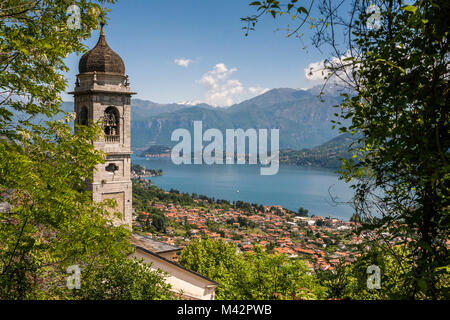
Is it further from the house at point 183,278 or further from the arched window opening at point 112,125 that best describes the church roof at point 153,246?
the arched window opening at point 112,125

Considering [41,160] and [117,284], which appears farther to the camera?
[117,284]

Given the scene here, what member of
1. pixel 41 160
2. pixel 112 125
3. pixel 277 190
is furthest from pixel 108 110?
pixel 277 190

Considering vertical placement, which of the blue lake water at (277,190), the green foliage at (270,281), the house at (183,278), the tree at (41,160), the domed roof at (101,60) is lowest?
the blue lake water at (277,190)

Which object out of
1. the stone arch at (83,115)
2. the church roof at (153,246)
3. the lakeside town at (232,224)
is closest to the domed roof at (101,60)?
the stone arch at (83,115)

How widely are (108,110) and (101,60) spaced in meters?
2.16

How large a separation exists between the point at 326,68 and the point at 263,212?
70.3 meters

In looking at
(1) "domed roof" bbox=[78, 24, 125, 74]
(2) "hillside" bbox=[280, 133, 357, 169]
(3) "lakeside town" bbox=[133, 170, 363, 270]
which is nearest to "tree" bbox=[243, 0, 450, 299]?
(1) "domed roof" bbox=[78, 24, 125, 74]

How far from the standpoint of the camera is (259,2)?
A: 2.36 meters

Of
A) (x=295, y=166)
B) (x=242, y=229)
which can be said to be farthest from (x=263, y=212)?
(x=295, y=166)

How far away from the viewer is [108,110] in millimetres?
14695

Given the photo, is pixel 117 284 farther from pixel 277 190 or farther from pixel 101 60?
pixel 277 190

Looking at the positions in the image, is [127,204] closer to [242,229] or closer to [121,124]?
[121,124]

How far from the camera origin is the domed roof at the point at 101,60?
1398 centimetres

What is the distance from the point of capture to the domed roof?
13984 millimetres
